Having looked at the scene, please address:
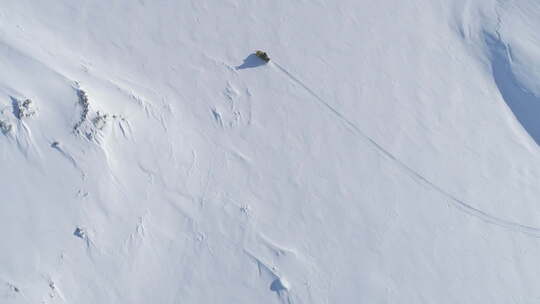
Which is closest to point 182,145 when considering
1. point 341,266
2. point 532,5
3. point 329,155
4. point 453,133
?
point 329,155

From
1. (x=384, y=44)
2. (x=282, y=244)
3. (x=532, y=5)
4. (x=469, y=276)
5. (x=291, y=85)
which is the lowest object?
(x=282, y=244)

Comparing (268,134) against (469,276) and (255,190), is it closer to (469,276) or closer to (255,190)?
(255,190)

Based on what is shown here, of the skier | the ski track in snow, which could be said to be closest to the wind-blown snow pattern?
the ski track in snow

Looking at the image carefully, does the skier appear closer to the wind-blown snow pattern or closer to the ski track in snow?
the wind-blown snow pattern

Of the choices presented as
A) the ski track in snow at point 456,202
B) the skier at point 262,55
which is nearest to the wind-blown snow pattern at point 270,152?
the ski track in snow at point 456,202

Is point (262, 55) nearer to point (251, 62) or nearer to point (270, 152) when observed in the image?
point (251, 62)

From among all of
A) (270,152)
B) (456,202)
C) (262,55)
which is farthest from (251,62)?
(456,202)
